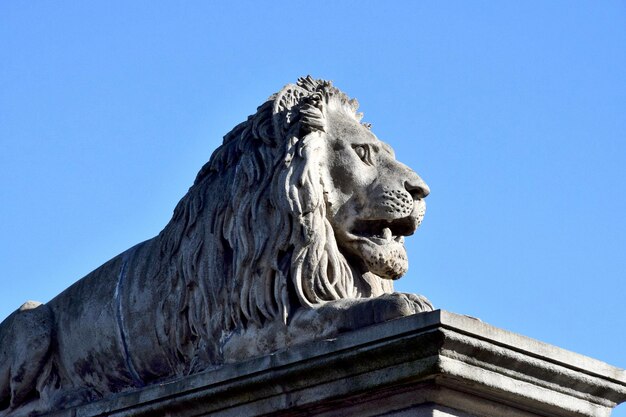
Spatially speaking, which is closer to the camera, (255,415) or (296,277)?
(255,415)

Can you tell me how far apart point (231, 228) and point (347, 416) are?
203 centimetres

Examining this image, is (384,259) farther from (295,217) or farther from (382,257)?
(295,217)

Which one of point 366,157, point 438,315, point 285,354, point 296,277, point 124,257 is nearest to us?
point 438,315

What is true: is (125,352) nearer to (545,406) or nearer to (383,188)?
(383,188)

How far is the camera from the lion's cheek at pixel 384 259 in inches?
437

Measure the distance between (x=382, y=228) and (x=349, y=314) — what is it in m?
1.16

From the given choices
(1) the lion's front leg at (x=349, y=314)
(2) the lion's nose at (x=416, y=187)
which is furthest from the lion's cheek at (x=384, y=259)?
(1) the lion's front leg at (x=349, y=314)

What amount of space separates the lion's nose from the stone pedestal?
72.2 inches

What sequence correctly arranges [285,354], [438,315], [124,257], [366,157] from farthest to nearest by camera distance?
[124,257] < [366,157] < [285,354] < [438,315]

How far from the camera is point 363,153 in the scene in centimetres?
1144

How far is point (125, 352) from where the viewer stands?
1174 cm

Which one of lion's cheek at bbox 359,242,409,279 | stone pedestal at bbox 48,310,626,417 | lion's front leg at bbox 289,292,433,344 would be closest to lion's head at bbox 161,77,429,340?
lion's cheek at bbox 359,242,409,279

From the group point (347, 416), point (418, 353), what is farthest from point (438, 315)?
point (347, 416)

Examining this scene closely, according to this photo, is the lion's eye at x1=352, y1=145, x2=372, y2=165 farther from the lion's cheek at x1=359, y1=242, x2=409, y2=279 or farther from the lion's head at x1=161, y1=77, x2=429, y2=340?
the lion's cheek at x1=359, y1=242, x2=409, y2=279
